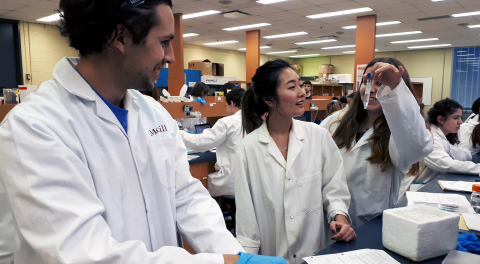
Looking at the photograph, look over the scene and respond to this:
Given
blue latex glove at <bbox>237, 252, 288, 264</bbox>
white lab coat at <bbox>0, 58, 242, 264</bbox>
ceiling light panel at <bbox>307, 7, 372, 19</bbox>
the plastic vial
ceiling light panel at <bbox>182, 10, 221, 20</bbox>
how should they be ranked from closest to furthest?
white lab coat at <bbox>0, 58, 242, 264</bbox> < blue latex glove at <bbox>237, 252, 288, 264</bbox> < the plastic vial < ceiling light panel at <bbox>307, 7, 372, 19</bbox> < ceiling light panel at <bbox>182, 10, 221, 20</bbox>

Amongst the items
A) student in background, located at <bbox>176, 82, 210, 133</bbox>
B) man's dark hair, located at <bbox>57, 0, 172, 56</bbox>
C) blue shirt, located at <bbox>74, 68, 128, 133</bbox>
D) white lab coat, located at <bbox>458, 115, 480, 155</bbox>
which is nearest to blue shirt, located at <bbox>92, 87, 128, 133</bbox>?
blue shirt, located at <bbox>74, 68, 128, 133</bbox>

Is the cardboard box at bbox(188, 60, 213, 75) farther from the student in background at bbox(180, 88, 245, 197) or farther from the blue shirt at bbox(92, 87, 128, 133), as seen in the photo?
the blue shirt at bbox(92, 87, 128, 133)

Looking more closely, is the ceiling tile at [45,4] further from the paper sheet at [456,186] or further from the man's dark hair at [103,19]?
the paper sheet at [456,186]

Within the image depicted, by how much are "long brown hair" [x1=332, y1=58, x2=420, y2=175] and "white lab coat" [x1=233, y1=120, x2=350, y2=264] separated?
0.21m

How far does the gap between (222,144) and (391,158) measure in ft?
6.16

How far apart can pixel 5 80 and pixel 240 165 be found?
8861mm

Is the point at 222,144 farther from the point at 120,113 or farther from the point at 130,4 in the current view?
the point at 130,4

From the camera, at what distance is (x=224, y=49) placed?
13.1 m

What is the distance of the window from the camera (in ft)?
40.0

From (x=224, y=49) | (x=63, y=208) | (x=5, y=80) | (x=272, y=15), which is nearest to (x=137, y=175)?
(x=63, y=208)

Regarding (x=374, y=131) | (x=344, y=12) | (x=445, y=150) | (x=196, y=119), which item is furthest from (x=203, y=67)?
(x=374, y=131)

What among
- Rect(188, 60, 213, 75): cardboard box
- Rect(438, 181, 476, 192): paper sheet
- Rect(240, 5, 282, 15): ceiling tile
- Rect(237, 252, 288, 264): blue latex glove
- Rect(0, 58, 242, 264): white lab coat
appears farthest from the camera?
Rect(188, 60, 213, 75): cardboard box

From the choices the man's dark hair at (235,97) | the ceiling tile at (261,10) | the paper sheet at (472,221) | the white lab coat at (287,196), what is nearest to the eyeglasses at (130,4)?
the white lab coat at (287,196)

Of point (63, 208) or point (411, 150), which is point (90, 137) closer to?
point (63, 208)
